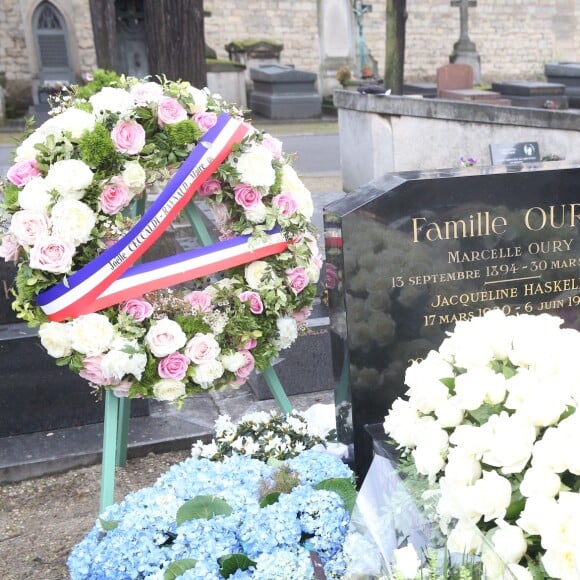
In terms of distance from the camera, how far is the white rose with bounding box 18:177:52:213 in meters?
3.01

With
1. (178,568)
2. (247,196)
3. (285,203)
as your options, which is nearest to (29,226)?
(247,196)

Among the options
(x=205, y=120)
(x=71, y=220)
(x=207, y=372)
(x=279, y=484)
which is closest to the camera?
(x=279, y=484)

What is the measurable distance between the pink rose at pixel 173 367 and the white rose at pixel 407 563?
5.37 ft

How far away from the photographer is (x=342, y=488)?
2.40 meters

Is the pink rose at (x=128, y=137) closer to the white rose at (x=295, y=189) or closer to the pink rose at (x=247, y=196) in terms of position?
the pink rose at (x=247, y=196)

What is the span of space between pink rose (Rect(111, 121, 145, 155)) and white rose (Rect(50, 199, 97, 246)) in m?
0.28

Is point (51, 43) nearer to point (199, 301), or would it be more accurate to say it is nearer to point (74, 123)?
point (74, 123)

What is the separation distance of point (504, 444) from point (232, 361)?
5.83 ft

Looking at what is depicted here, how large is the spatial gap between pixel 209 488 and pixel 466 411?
93 centimetres

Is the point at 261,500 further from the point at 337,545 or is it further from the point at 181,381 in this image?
the point at 181,381

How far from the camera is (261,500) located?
2.39 m

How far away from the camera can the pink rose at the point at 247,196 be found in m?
3.26

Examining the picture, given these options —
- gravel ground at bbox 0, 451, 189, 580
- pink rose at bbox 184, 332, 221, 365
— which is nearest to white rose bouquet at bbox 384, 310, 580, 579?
pink rose at bbox 184, 332, 221, 365

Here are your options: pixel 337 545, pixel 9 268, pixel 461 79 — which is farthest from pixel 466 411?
pixel 461 79
